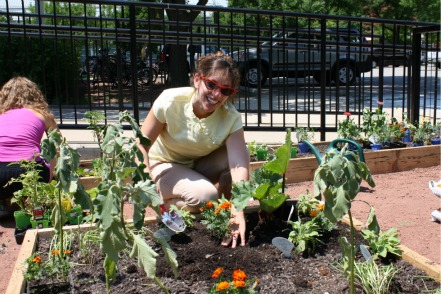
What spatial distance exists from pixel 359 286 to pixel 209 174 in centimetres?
164

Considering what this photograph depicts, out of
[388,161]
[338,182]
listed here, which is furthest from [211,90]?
[388,161]

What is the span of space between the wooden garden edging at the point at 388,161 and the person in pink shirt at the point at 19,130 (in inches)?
84.6

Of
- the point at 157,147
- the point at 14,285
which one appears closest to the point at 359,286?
the point at 14,285

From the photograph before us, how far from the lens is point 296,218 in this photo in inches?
138

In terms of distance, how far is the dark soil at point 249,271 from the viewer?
105 inches

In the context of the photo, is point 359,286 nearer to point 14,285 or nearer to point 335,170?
point 335,170

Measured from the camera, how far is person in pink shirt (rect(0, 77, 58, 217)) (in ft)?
14.1

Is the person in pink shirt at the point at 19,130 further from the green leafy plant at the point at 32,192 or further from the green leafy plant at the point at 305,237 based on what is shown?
the green leafy plant at the point at 305,237

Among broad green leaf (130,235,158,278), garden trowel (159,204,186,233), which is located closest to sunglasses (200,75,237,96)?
garden trowel (159,204,186,233)

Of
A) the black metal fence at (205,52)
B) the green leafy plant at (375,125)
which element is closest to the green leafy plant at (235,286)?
the black metal fence at (205,52)

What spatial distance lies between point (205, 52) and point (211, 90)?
2282 mm

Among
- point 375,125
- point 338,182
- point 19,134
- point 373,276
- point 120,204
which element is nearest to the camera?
point 120,204

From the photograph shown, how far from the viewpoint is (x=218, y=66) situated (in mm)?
3680

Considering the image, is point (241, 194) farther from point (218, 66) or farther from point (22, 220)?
point (22, 220)
